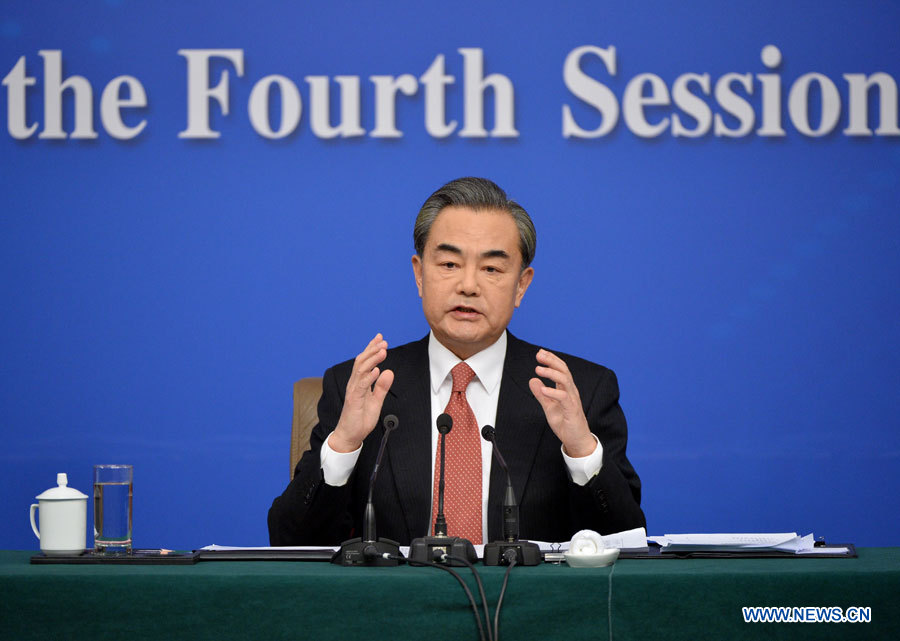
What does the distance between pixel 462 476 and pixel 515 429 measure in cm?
17

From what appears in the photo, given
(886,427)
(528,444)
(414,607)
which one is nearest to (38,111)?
(528,444)

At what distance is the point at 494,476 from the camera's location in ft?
7.29

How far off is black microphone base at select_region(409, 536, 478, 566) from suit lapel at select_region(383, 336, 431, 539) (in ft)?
2.00

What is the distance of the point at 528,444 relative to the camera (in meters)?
2.29

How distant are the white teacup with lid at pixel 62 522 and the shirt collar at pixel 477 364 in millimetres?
845

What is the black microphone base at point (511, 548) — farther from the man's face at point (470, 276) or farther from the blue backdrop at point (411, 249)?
the blue backdrop at point (411, 249)

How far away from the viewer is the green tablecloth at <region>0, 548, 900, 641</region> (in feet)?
4.75

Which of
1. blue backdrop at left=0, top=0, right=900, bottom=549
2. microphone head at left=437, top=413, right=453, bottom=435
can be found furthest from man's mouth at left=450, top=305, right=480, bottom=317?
blue backdrop at left=0, top=0, right=900, bottom=549

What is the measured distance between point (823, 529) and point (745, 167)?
1.22m

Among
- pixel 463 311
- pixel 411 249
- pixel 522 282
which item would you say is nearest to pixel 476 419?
pixel 463 311

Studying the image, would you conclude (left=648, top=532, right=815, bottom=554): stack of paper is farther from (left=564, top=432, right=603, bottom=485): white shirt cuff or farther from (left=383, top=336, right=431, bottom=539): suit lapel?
(left=383, top=336, right=431, bottom=539): suit lapel

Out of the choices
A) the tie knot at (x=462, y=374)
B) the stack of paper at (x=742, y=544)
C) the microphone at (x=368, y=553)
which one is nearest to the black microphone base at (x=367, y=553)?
the microphone at (x=368, y=553)

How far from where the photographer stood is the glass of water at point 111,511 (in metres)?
1.84

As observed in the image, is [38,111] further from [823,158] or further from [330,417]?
[823,158]
